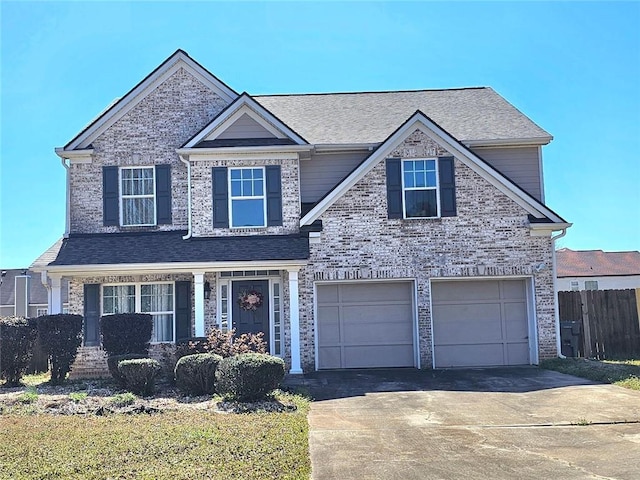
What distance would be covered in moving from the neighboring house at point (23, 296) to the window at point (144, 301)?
62.3 ft

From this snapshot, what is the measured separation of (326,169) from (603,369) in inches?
343

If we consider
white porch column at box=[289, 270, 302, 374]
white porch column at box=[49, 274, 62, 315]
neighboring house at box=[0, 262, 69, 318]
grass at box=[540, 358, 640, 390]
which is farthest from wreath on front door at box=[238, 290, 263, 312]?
neighboring house at box=[0, 262, 69, 318]

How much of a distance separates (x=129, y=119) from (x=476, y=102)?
10.9m

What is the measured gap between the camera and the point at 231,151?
16.7m

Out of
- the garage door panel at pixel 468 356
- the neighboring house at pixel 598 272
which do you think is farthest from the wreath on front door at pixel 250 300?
the neighboring house at pixel 598 272

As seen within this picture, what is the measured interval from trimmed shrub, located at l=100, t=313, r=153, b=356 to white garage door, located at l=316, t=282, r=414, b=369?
4541 millimetres

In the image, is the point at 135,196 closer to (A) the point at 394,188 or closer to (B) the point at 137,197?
(B) the point at 137,197

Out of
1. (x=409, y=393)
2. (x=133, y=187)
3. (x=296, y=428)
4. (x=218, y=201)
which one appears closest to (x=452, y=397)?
(x=409, y=393)

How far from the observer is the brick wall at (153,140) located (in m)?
17.6

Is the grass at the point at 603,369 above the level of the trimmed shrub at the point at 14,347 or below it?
below

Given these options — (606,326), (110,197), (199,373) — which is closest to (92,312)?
(110,197)

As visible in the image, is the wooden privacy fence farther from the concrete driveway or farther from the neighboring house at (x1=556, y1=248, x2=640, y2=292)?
the neighboring house at (x1=556, y1=248, x2=640, y2=292)

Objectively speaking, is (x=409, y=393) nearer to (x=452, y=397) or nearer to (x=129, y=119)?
(x=452, y=397)

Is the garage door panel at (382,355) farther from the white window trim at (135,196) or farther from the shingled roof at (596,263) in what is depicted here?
the shingled roof at (596,263)
